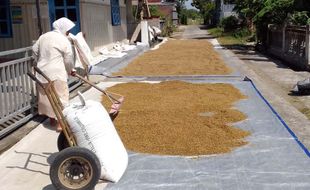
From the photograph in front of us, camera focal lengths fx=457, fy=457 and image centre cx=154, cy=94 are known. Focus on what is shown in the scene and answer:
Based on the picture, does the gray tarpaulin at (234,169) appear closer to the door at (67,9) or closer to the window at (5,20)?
the door at (67,9)

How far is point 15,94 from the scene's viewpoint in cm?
612

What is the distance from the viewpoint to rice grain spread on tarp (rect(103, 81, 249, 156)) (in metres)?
5.28

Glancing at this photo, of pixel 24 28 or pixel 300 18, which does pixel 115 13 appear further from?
pixel 300 18

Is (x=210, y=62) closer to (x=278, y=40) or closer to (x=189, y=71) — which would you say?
(x=189, y=71)

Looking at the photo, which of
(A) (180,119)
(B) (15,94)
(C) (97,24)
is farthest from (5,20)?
(A) (180,119)

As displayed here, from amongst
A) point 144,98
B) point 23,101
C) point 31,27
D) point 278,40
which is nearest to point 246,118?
point 144,98

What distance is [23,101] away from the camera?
6.43 metres

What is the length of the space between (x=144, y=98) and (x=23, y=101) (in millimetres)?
2408

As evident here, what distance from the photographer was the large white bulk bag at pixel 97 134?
4.12 meters

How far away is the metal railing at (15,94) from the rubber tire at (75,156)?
1924mm

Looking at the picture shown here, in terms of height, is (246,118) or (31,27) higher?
(31,27)

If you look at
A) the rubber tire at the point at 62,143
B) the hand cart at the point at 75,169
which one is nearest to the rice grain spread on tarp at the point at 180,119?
the rubber tire at the point at 62,143

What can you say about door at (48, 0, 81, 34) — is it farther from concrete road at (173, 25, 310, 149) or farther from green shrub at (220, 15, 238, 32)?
green shrub at (220, 15, 238, 32)

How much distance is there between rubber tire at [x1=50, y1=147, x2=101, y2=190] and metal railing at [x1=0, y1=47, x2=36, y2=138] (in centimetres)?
192
